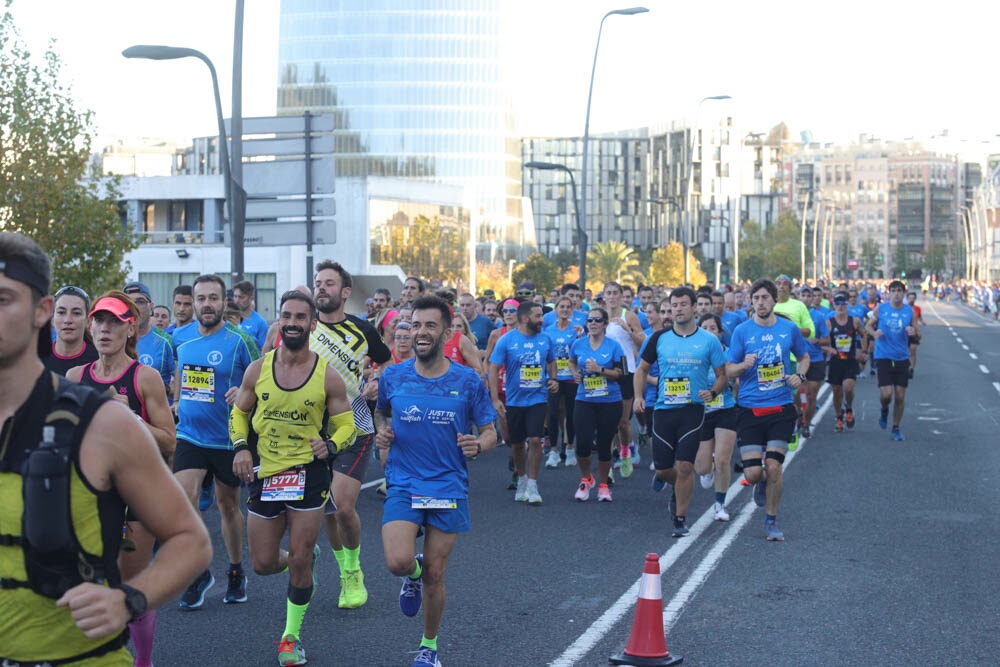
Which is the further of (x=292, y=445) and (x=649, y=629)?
(x=292, y=445)

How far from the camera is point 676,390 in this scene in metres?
11.3

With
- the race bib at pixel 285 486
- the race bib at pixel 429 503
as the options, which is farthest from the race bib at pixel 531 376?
the race bib at pixel 429 503

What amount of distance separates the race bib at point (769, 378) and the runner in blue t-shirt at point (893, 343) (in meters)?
8.24

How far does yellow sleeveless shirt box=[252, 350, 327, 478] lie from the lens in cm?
708

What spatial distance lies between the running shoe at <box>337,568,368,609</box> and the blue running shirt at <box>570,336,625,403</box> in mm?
5478

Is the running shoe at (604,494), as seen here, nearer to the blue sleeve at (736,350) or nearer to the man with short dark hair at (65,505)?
the blue sleeve at (736,350)

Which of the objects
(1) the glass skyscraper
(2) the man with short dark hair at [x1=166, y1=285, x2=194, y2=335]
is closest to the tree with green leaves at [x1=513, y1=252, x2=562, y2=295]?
(1) the glass skyscraper

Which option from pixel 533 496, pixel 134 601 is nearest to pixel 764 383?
pixel 533 496

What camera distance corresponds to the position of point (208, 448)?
8.48 metres

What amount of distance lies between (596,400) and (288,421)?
21.9ft

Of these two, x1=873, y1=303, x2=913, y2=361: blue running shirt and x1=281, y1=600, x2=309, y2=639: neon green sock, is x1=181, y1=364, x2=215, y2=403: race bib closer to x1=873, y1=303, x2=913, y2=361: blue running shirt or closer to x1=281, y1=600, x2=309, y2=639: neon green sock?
x1=281, y1=600, x2=309, y2=639: neon green sock

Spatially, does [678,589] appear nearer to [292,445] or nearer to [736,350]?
[292,445]

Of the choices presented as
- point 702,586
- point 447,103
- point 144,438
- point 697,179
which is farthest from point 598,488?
point 697,179

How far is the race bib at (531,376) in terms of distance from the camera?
13383 millimetres
